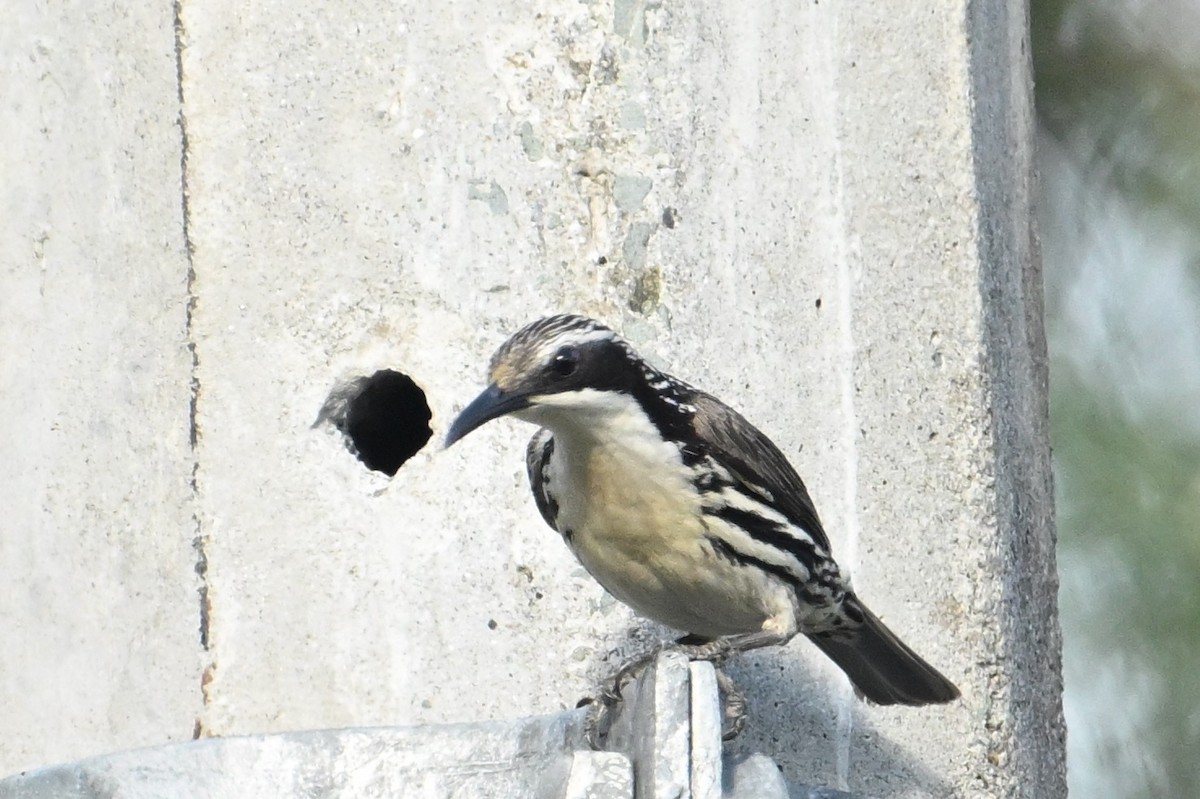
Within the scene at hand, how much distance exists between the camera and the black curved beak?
3.44m

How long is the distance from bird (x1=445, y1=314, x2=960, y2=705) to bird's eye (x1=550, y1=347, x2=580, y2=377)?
0.06 ft

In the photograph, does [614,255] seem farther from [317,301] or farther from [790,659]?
[790,659]

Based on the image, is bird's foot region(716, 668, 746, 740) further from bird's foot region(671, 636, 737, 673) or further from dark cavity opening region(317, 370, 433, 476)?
dark cavity opening region(317, 370, 433, 476)

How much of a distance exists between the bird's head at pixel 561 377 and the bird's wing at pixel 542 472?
137mm

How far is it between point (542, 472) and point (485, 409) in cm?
44

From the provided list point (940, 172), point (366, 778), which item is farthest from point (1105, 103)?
point (366, 778)

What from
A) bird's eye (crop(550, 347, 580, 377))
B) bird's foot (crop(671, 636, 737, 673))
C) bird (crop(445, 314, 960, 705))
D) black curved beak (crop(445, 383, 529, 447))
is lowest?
bird's foot (crop(671, 636, 737, 673))

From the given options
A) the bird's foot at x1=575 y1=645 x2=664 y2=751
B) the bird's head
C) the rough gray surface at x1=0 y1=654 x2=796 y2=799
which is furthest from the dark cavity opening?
the rough gray surface at x1=0 y1=654 x2=796 y2=799

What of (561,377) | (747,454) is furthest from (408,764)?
(747,454)

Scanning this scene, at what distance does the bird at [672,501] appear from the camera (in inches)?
147

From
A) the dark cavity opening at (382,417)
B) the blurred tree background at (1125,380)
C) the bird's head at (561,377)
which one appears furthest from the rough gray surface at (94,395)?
the blurred tree background at (1125,380)

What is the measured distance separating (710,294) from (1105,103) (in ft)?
9.89

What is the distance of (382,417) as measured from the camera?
14.1 feet

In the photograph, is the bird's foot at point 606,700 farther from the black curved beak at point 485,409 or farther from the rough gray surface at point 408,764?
the black curved beak at point 485,409
